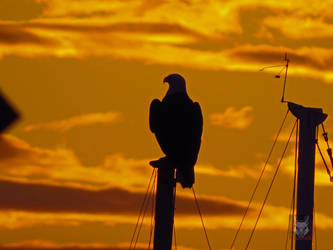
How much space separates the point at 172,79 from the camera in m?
18.5

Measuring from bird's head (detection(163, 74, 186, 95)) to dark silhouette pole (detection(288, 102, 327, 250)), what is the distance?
30.3 ft

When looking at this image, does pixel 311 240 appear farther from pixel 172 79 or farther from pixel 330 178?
pixel 172 79

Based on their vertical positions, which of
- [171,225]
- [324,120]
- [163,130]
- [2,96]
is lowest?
[2,96]

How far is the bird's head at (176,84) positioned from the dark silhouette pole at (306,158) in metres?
9.23

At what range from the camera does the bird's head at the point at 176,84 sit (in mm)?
17984

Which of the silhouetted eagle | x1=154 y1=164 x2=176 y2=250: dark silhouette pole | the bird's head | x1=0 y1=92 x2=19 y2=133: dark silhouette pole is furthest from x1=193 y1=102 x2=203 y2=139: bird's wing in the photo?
x1=0 y1=92 x2=19 y2=133: dark silhouette pole

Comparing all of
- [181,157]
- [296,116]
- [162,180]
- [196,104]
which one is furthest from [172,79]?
[296,116]

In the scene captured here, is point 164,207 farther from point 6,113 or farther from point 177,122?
point 6,113

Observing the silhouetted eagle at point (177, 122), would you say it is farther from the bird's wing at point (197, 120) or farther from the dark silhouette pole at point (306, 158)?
the dark silhouette pole at point (306, 158)

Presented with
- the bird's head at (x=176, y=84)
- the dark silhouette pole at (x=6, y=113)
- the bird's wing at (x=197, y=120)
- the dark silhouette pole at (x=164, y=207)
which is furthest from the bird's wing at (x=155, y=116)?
the dark silhouette pole at (x=6, y=113)

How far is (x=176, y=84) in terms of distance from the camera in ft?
59.6

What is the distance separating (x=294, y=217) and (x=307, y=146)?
238 cm

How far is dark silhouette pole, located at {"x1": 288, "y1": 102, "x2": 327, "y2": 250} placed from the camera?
2675 cm

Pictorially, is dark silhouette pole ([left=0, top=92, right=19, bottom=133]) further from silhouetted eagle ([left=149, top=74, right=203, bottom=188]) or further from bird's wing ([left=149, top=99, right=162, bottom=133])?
bird's wing ([left=149, top=99, right=162, bottom=133])
